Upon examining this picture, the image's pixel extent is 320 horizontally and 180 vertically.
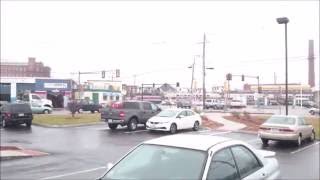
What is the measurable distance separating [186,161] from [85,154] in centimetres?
A: 1174

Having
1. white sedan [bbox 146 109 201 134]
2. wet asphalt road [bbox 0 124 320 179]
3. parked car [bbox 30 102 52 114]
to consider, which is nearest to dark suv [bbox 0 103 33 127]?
wet asphalt road [bbox 0 124 320 179]

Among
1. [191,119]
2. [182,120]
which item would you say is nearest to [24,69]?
[191,119]

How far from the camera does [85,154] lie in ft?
56.3

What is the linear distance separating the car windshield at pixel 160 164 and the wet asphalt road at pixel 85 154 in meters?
6.34

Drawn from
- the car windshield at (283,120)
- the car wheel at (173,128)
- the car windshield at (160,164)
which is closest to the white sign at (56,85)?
A: the car wheel at (173,128)

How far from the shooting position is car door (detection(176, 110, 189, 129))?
90.9 ft

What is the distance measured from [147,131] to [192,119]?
3.06 metres

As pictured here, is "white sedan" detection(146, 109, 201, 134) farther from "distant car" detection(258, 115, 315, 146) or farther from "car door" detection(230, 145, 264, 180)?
"car door" detection(230, 145, 264, 180)

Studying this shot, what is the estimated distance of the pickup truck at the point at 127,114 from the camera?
28031 millimetres

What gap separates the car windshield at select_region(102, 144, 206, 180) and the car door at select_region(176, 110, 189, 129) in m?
21.4

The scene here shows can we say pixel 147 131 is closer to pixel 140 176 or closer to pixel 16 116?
pixel 16 116

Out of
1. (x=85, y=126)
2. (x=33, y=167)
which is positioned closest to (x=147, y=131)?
(x=85, y=126)

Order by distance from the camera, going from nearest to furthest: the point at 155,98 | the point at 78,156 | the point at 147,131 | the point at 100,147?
the point at 78,156, the point at 100,147, the point at 147,131, the point at 155,98

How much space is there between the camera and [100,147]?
1953cm
